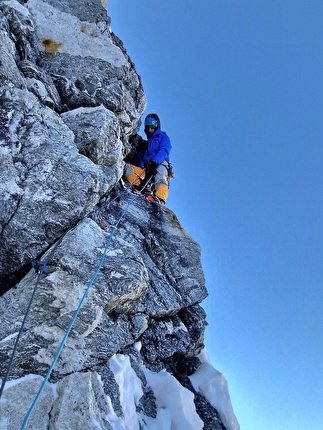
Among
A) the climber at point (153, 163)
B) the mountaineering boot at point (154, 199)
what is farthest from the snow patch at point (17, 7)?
the mountaineering boot at point (154, 199)

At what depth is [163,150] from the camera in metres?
11.4

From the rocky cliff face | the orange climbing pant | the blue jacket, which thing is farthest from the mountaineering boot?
the blue jacket

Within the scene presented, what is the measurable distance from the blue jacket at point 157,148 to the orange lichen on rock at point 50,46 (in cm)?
369

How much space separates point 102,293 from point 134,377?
4.38ft

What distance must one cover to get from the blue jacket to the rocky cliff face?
216cm

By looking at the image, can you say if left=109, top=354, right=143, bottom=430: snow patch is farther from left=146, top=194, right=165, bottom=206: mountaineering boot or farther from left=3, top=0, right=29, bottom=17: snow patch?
left=3, top=0, right=29, bottom=17: snow patch

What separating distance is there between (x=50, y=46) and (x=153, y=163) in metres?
3.84

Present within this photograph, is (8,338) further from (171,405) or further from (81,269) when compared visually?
(171,405)

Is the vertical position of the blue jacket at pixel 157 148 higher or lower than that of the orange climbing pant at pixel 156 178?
higher

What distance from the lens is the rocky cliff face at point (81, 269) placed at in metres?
4.71

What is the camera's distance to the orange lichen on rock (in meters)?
9.42

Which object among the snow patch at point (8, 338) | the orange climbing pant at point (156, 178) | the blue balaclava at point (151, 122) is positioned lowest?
the snow patch at point (8, 338)

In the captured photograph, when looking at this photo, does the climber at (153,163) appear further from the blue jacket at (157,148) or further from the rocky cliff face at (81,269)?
the rocky cliff face at (81,269)

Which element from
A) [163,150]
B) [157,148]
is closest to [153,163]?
[163,150]
